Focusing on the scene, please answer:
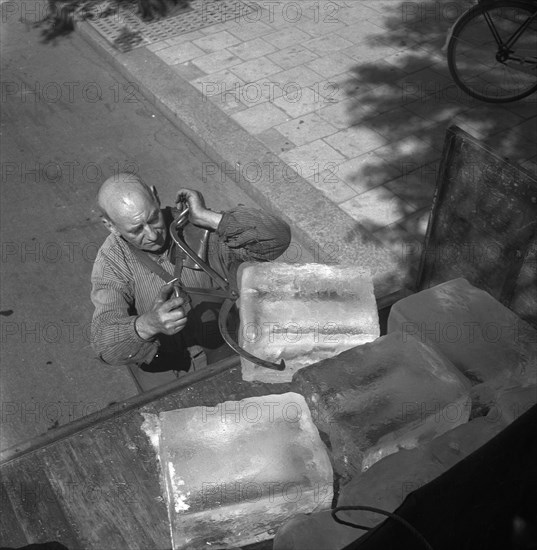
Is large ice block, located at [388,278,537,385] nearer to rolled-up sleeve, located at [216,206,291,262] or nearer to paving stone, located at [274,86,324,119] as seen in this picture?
rolled-up sleeve, located at [216,206,291,262]

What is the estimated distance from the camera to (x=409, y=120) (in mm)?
6836

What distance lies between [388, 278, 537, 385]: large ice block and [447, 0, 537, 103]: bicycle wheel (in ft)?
15.2

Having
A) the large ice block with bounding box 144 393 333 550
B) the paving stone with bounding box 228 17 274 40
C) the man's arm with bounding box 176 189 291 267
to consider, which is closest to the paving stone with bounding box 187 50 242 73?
the paving stone with bounding box 228 17 274 40

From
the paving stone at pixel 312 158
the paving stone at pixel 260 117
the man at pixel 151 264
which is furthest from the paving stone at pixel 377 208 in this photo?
the man at pixel 151 264

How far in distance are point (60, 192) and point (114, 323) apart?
13.2ft

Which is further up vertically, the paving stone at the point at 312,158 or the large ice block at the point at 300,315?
the large ice block at the point at 300,315

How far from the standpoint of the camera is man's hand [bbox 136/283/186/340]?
3045mm

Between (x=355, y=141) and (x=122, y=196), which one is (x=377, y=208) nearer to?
(x=355, y=141)

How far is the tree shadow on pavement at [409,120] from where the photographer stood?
232 inches

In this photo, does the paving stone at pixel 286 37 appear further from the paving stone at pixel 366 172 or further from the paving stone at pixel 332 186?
the paving stone at pixel 332 186

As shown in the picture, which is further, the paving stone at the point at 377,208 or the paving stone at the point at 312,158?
the paving stone at the point at 312,158

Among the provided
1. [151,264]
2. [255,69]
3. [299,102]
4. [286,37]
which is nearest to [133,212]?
[151,264]

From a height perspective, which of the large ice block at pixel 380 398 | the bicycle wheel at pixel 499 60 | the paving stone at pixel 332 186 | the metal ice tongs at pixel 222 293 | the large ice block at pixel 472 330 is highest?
the large ice block at pixel 380 398

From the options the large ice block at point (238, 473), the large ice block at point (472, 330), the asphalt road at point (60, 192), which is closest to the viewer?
the large ice block at point (238, 473)
